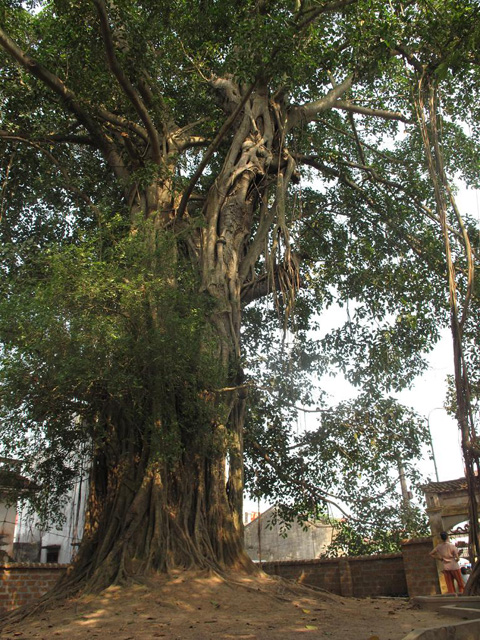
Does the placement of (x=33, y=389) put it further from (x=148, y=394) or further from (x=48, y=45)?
(x=48, y=45)

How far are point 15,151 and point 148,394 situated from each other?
212 inches

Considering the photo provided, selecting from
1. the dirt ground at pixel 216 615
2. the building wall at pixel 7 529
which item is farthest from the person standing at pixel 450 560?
the building wall at pixel 7 529

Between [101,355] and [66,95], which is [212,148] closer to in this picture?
[66,95]

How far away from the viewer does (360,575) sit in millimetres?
9344

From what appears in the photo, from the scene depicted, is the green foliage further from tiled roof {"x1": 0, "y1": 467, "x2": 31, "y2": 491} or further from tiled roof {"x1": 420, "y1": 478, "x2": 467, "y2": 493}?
tiled roof {"x1": 420, "y1": 478, "x2": 467, "y2": 493}

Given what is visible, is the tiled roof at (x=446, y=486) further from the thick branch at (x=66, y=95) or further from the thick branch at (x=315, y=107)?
the thick branch at (x=66, y=95)

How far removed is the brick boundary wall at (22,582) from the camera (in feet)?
26.9

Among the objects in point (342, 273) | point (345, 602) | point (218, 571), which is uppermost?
point (342, 273)

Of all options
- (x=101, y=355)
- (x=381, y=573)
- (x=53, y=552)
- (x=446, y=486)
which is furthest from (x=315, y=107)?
(x=53, y=552)

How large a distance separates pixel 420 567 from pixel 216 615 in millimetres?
5378

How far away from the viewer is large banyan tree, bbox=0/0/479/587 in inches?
225

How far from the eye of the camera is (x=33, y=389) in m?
5.57

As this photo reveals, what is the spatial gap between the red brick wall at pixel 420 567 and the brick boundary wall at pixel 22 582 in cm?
527

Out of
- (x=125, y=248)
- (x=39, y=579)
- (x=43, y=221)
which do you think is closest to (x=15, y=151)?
(x=43, y=221)
